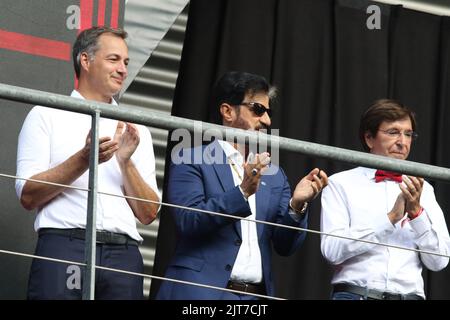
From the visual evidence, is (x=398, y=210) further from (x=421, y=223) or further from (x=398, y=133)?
(x=398, y=133)

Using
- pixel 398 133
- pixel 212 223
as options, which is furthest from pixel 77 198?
pixel 398 133

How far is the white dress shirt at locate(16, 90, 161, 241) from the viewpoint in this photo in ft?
16.8

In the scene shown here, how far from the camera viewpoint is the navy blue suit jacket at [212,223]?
5.11 m

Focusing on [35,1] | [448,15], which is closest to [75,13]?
[35,1]

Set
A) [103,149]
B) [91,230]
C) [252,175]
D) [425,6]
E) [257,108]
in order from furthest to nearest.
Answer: [425,6] < [257,108] < [252,175] < [103,149] < [91,230]

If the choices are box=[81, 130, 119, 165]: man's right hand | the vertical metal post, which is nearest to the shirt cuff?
box=[81, 130, 119, 165]: man's right hand

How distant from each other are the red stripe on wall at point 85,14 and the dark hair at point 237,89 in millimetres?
826

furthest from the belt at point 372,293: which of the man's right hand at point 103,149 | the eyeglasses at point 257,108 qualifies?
the man's right hand at point 103,149

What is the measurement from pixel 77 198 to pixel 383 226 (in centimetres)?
111

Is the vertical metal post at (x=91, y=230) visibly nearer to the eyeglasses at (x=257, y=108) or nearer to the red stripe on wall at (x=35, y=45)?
the eyeglasses at (x=257, y=108)

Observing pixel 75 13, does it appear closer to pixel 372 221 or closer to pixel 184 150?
pixel 184 150

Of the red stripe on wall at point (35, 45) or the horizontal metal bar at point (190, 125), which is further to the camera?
the red stripe on wall at point (35, 45)

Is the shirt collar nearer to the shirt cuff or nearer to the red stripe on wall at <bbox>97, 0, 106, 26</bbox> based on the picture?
the shirt cuff

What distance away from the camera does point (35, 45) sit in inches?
236
